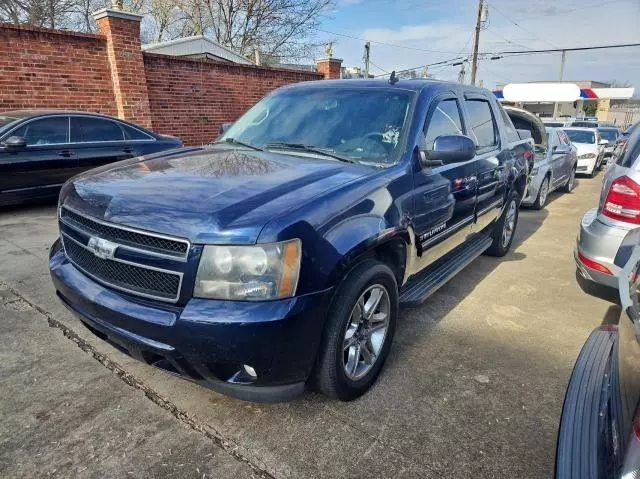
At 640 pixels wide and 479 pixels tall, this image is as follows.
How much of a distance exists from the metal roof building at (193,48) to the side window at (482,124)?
1071 centimetres

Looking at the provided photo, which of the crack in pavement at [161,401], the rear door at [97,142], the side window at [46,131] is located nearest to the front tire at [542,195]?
the rear door at [97,142]

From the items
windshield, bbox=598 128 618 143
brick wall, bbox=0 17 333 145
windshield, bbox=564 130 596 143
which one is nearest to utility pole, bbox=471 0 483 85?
windshield, bbox=598 128 618 143

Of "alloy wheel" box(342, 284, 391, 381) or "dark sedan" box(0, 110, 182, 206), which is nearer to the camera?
"alloy wheel" box(342, 284, 391, 381)

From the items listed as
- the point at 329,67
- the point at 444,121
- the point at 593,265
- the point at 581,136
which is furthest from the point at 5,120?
the point at 581,136

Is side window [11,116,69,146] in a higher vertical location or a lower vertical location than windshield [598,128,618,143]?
lower

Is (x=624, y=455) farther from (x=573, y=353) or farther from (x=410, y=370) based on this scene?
(x=573, y=353)

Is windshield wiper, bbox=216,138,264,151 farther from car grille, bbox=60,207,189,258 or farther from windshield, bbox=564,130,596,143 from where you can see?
windshield, bbox=564,130,596,143

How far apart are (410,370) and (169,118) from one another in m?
9.46

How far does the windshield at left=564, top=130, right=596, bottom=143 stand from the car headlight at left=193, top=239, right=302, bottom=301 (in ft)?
47.1

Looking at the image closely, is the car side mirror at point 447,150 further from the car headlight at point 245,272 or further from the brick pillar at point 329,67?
the brick pillar at point 329,67

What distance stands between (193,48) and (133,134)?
7941 mm

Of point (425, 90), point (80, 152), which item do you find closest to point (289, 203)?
point (425, 90)

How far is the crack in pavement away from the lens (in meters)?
2.18

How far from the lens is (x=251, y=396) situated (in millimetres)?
2098
